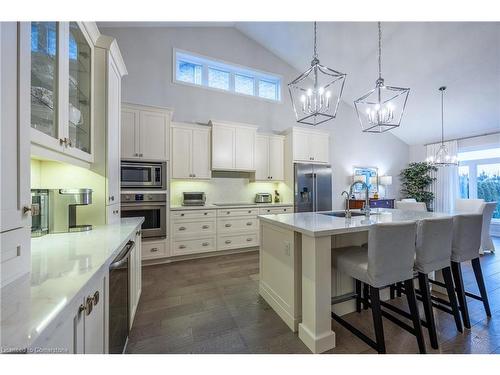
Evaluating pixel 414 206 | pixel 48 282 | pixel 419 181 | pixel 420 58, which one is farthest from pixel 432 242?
pixel 419 181

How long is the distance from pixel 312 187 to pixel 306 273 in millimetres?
3130

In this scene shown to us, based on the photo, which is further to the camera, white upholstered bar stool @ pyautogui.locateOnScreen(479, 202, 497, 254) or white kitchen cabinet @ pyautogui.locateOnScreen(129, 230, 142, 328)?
Result: white upholstered bar stool @ pyautogui.locateOnScreen(479, 202, 497, 254)

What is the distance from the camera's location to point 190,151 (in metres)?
3.78

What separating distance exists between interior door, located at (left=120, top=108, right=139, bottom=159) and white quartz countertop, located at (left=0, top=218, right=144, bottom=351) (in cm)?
200

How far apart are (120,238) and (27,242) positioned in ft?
1.78

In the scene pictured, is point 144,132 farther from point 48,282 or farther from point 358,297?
point 358,297

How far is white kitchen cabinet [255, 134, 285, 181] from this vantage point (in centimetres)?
436

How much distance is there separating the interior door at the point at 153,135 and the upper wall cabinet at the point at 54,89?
1667 mm

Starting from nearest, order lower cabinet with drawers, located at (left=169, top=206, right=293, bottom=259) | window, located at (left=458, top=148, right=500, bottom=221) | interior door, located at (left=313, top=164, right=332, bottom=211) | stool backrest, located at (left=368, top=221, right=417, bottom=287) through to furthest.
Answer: stool backrest, located at (left=368, top=221, right=417, bottom=287), lower cabinet with drawers, located at (left=169, top=206, right=293, bottom=259), interior door, located at (left=313, top=164, right=332, bottom=211), window, located at (left=458, top=148, right=500, bottom=221)

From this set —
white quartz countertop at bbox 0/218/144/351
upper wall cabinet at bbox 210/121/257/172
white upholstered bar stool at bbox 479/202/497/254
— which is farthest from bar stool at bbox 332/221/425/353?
upper wall cabinet at bbox 210/121/257/172

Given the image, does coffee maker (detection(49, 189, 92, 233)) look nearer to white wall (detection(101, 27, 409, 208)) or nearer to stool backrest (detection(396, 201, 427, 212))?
white wall (detection(101, 27, 409, 208))

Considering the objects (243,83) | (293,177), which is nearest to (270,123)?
(243,83)

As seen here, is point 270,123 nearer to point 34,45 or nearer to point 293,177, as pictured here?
point 293,177

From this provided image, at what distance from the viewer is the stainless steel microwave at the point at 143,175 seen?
3168mm
